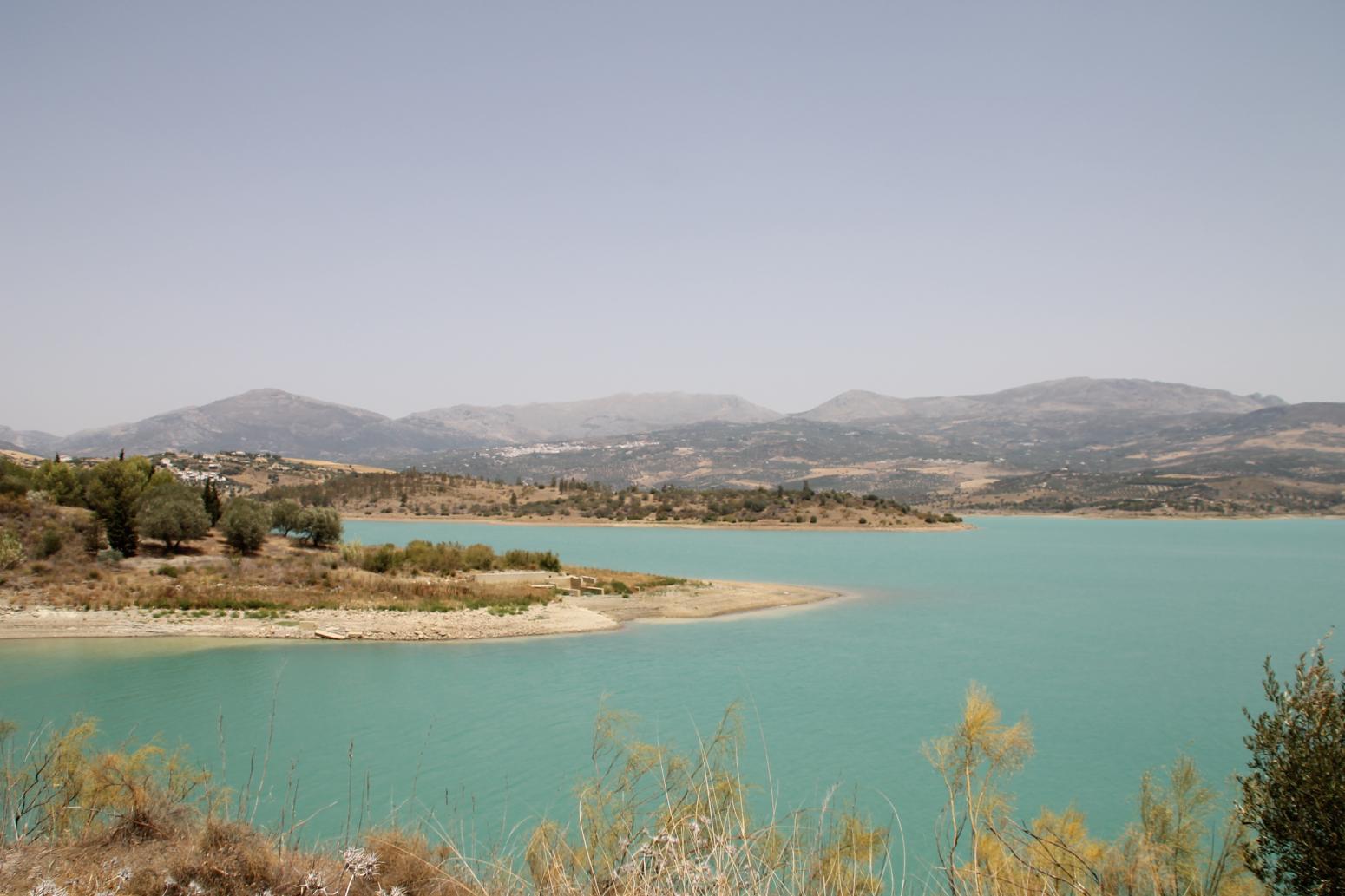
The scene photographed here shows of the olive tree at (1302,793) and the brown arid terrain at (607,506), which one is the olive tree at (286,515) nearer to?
the olive tree at (1302,793)

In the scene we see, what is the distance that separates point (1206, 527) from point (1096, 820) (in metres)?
103

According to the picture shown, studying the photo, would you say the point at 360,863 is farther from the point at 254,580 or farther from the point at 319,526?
the point at 319,526

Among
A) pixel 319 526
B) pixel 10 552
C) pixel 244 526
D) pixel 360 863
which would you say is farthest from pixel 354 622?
pixel 360 863

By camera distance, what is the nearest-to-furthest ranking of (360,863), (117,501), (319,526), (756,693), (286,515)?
(360,863)
(756,693)
(117,501)
(319,526)
(286,515)

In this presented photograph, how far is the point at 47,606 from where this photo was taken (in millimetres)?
23859

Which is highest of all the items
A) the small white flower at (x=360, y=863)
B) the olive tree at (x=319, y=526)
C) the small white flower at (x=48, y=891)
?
the small white flower at (x=48, y=891)

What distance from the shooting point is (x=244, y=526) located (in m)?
31.5

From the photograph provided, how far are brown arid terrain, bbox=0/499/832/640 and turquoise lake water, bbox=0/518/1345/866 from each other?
137 centimetres

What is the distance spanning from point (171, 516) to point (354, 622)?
10.5 m

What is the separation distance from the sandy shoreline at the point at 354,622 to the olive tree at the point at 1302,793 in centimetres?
2071

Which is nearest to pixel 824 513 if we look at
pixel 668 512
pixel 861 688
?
pixel 668 512

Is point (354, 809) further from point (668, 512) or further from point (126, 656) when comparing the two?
point (668, 512)

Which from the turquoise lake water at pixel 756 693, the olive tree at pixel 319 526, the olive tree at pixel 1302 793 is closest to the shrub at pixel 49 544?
the turquoise lake water at pixel 756 693

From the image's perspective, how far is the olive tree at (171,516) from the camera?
2948cm
